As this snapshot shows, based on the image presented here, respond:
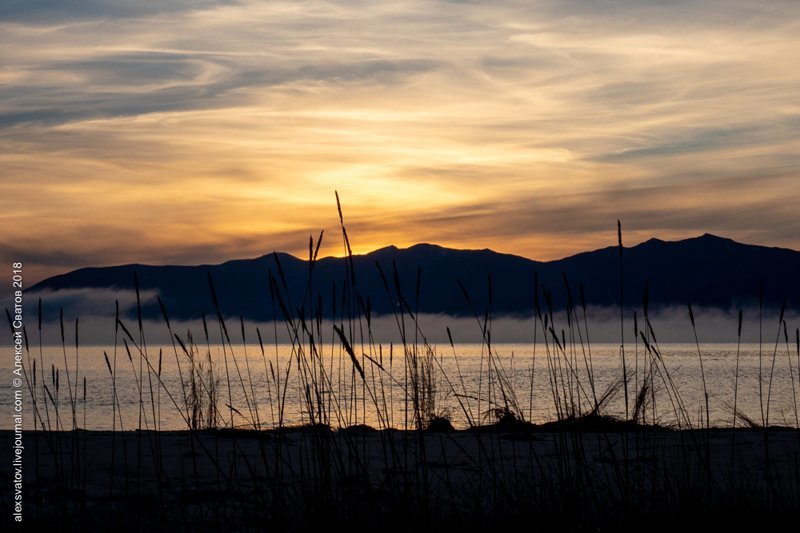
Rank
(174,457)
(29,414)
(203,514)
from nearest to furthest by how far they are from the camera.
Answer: (203,514) → (174,457) → (29,414)

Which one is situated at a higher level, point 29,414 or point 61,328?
point 61,328

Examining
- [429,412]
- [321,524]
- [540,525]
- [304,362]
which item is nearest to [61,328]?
[304,362]

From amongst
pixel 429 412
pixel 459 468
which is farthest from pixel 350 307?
pixel 429 412

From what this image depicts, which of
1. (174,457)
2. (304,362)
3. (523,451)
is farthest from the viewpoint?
(523,451)

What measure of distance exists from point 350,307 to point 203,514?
1455 mm

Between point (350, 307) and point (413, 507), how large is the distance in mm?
1072

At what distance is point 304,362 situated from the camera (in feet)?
14.7

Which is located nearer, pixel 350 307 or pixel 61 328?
pixel 350 307

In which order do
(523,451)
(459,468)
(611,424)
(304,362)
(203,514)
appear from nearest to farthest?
1. (304,362)
2. (203,514)
3. (459,468)
4. (523,451)
5. (611,424)

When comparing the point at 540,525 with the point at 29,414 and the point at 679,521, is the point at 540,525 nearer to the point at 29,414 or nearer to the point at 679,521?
the point at 679,521

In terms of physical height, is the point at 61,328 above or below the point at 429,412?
above

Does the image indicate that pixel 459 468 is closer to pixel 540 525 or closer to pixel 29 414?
pixel 540 525

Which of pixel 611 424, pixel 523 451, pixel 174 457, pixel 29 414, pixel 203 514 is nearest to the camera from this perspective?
pixel 203 514

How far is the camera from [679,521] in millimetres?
4328
